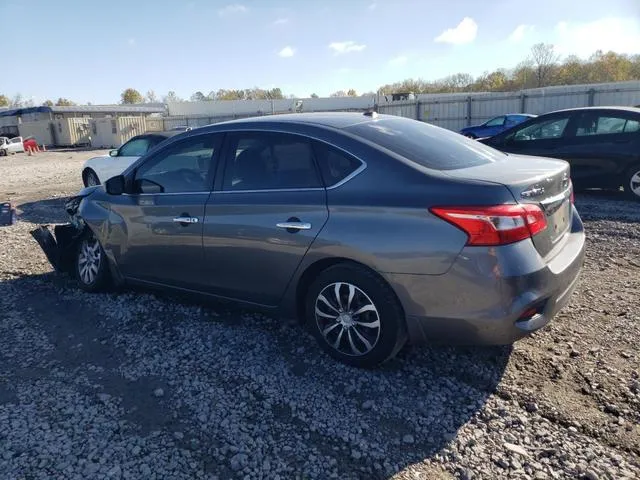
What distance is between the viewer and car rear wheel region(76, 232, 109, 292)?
5.11 metres

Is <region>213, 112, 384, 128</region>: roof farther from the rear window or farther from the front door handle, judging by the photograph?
the front door handle

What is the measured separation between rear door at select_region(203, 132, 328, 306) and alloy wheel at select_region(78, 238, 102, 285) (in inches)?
68.4

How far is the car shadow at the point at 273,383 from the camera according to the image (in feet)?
9.12

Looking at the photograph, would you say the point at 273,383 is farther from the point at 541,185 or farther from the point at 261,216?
the point at 541,185

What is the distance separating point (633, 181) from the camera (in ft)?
28.0

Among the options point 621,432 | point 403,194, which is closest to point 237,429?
point 403,194

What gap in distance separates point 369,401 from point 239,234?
1.55 meters

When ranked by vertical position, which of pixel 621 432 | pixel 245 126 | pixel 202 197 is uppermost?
pixel 245 126

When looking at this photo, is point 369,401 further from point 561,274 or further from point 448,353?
point 561,274

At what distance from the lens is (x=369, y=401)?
3.15m

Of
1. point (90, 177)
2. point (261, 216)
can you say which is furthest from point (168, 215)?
point (90, 177)

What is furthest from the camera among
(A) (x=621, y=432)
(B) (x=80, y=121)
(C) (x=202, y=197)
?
(B) (x=80, y=121)

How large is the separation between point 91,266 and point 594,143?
27.0 feet

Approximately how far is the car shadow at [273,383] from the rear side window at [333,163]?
1.32 m
